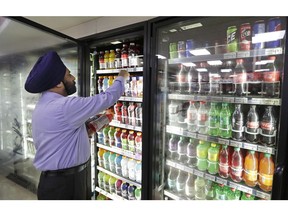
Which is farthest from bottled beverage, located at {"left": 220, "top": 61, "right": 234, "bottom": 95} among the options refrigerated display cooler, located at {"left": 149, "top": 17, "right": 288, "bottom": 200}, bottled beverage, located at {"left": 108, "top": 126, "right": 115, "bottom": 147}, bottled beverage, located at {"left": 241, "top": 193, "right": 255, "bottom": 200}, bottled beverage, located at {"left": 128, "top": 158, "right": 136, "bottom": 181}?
bottled beverage, located at {"left": 108, "top": 126, "right": 115, "bottom": 147}

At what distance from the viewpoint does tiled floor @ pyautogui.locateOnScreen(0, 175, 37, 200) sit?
73.8 inches

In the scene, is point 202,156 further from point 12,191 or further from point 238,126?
point 12,191

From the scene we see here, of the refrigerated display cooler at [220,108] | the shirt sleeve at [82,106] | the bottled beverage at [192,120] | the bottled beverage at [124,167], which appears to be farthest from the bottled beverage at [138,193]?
the shirt sleeve at [82,106]

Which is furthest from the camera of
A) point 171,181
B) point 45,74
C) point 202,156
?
point 171,181

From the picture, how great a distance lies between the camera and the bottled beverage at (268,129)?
1.14 m

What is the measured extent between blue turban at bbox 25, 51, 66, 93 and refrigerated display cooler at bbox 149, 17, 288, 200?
67 cm

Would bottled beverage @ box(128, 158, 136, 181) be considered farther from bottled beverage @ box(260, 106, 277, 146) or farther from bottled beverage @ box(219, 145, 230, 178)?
bottled beverage @ box(260, 106, 277, 146)

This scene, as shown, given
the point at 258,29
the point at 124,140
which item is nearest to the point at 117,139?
the point at 124,140

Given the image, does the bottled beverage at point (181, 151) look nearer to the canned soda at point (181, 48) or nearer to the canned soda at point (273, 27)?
the canned soda at point (181, 48)

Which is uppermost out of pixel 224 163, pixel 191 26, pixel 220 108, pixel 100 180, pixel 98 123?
pixel 191 26

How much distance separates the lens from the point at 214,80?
1.42 metres

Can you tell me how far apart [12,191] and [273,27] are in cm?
300
